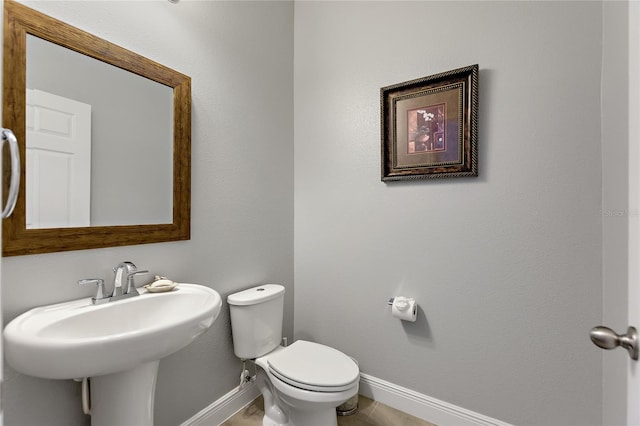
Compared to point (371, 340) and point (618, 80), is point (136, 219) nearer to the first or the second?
point (371, 340)

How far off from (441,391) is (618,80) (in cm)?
156

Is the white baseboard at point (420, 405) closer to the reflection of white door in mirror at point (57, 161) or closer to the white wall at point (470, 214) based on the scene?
the white wall at point (470, 214)

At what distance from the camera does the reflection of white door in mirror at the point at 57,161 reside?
1072mm

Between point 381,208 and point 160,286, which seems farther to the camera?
point 381,208

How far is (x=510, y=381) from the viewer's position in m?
1.52

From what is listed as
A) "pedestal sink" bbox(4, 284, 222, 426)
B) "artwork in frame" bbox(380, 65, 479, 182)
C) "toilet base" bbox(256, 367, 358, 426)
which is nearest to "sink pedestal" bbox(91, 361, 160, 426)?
"pedestal sink" bbox(4, 284, 222, 426)

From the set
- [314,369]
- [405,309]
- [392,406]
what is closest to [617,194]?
[405,309]

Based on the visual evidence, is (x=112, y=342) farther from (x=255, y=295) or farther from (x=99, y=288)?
(x=255, y=295)

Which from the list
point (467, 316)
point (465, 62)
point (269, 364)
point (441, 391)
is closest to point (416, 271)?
point (467, 316)

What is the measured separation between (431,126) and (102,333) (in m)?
1.70

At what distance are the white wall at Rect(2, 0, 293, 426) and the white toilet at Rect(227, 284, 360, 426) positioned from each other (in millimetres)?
134

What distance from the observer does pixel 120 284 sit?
48.3 inches

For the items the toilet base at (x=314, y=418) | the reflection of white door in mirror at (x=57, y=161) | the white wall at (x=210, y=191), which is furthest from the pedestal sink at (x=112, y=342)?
the toilet base at (x=314, y=418)

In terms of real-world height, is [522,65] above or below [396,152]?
above
